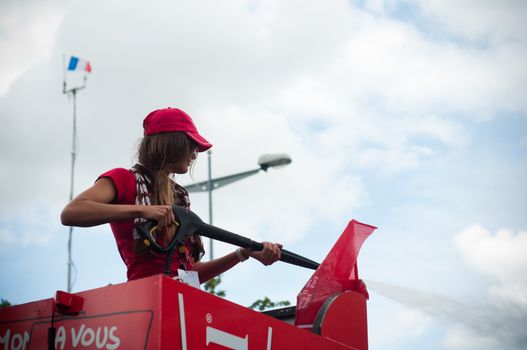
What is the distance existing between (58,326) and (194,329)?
23.4 inches

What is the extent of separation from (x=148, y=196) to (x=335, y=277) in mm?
1154

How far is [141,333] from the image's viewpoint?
235cm

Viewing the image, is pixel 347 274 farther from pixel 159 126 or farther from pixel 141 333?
pixel 141 333

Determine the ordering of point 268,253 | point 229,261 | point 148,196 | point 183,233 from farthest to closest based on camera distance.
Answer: point 229,261, point 268,253, point 148,196, point 183,233

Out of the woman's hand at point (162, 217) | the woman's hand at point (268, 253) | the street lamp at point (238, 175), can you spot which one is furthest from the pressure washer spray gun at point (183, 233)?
the street lamp at point (238, 175)

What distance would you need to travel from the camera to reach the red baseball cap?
335 centimetres

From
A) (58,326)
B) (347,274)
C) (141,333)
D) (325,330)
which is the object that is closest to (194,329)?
(141,333)

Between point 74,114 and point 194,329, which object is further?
point 74,114

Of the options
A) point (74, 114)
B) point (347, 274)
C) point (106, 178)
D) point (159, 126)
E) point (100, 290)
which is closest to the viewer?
point (100, 290)

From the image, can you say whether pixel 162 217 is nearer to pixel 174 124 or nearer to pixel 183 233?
pixel 183 233

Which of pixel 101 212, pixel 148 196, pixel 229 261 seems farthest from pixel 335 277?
pixel 101 212

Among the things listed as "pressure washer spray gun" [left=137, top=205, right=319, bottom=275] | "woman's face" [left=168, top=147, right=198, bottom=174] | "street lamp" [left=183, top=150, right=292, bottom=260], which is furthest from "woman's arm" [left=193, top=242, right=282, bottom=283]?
"street lamp" [left=183, top=150, right=292, bottom=260]

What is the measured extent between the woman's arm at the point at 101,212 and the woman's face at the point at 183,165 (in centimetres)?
45

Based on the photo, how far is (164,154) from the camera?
3348 millimetres
